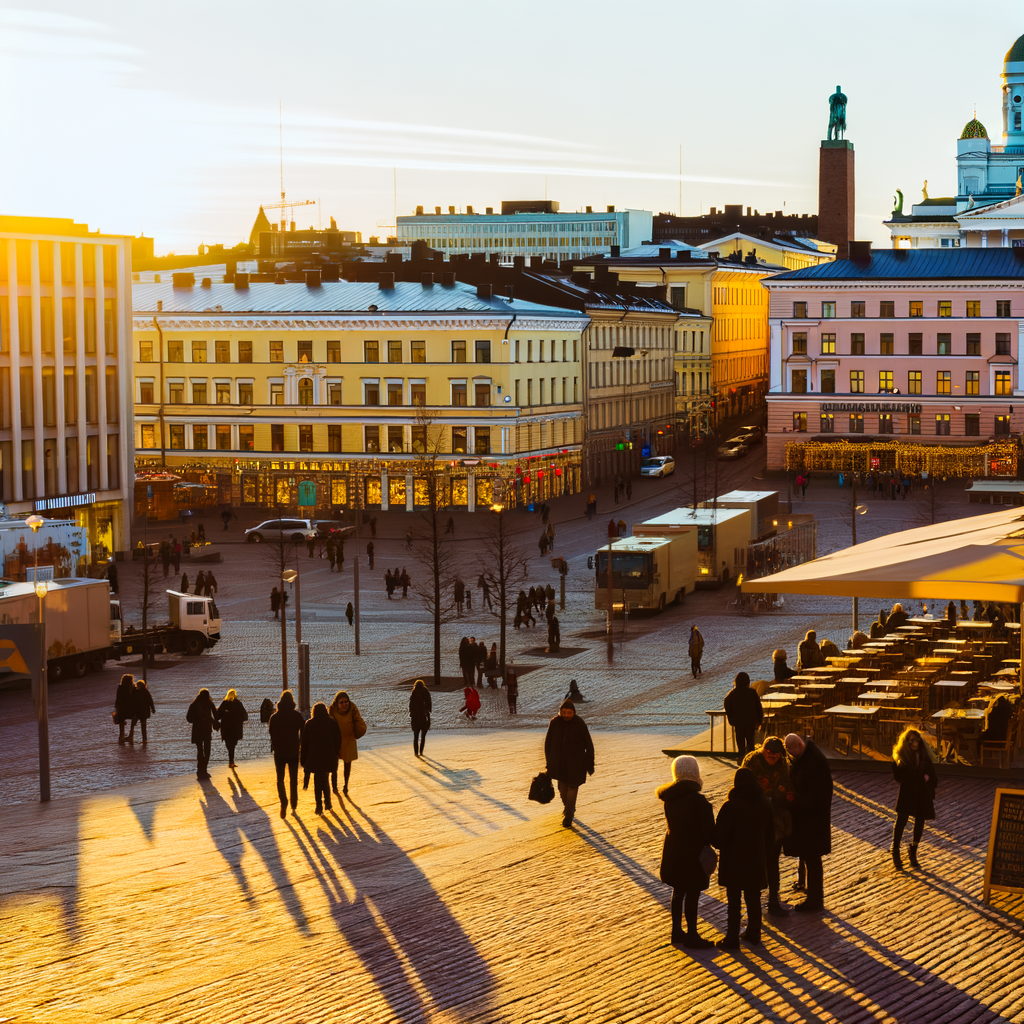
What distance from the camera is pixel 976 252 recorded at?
91.4 m

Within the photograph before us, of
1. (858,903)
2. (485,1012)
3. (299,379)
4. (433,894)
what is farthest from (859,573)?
(299,379)

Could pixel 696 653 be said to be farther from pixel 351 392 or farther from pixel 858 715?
pixel 351 392

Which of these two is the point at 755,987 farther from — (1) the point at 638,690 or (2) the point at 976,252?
(2) the point at 976,252

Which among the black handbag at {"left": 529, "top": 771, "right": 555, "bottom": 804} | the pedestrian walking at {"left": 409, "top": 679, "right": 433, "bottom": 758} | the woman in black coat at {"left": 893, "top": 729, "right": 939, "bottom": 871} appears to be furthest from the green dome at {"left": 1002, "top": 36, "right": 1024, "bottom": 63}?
the woman in black coat at {"left": 893, "top": 729, "right": 939, "bottom": 871}

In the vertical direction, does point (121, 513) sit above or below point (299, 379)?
below

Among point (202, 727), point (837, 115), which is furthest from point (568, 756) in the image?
point (837, 115)

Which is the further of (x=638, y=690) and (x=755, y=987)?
(x=638, y=690)

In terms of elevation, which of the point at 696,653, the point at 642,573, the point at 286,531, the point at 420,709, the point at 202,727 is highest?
the point at 420,709

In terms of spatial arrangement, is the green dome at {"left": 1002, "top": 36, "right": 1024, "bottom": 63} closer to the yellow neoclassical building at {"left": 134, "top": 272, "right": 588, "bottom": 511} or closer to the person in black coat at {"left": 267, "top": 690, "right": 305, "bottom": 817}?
the yellow neoclassical building at {"left": 134, "top": 272, "right": 588, "bottom": 511}

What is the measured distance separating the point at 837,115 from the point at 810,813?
427 feet

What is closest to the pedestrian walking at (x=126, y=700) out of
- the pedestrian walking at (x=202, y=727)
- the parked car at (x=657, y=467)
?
the pedestrian walking at (x=202, y=727)

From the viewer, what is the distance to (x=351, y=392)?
81125 millimetres

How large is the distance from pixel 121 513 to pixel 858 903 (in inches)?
2185

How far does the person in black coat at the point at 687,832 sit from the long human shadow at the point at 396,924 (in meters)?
1.54
